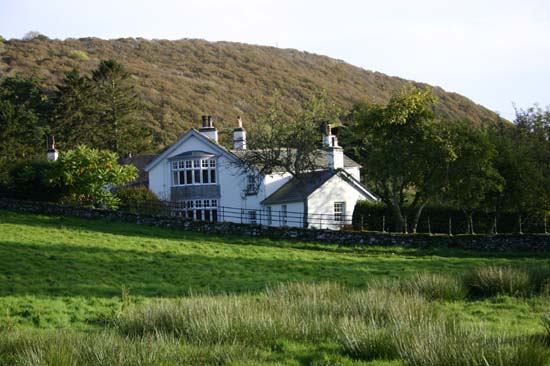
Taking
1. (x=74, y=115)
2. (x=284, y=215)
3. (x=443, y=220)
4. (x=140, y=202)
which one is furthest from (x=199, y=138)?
(x=74, y=115)

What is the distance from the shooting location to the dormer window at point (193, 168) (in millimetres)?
52906

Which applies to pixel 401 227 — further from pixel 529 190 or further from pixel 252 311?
pixel 252 311

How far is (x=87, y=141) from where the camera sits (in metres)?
73.6

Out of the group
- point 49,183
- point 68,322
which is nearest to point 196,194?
point 49,183

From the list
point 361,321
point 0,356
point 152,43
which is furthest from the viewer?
point 152,43

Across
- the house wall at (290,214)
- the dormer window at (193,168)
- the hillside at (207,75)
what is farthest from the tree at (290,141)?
the hillside at (207,75)

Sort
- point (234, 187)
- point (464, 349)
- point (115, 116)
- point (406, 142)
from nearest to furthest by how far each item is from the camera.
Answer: point (464, 349) → point (406, 142) → point (234, 187) → point (115, 116)

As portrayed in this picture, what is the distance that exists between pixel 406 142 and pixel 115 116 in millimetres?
39694

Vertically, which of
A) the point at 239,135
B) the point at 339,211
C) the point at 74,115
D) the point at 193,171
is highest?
the point at 74,115

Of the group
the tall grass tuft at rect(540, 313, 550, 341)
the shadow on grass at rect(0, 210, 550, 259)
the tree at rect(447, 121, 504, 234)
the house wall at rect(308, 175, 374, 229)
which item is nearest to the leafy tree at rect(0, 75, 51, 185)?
the shadow on grass at rect(0, 210, 550, 259)

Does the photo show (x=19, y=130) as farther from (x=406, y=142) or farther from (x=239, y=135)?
(x=406, y=142)

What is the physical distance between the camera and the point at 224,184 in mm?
53219

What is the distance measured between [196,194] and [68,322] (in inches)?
1332

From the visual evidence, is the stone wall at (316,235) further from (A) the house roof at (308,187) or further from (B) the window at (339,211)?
(B) the window at (339,211)
